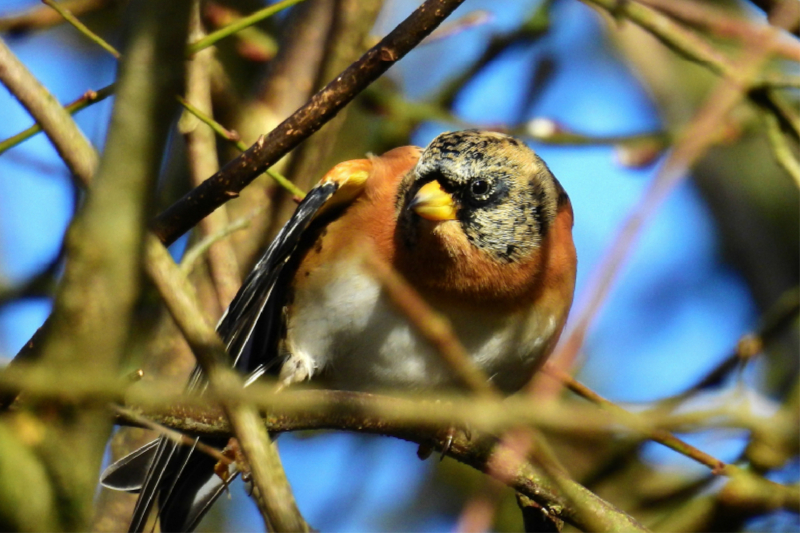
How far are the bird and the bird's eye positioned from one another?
0.04 ft

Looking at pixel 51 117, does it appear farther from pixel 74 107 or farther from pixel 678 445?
pixel 678 445

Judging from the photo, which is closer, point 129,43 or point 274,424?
point 129,43

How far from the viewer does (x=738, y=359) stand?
185 inches

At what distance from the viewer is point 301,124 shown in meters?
3.09

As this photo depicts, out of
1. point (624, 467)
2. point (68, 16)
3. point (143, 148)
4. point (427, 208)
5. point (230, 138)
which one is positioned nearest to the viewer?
point (143, 148)

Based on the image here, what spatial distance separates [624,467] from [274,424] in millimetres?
2585

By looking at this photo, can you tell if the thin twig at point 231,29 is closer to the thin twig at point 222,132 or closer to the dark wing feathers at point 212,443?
the thin twig at point 222,132

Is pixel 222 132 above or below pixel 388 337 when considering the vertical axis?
above

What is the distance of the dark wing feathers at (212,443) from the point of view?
4.16 m

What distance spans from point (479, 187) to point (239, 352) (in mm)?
1484

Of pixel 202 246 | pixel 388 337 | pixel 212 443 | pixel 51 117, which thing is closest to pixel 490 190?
pixel 388 337

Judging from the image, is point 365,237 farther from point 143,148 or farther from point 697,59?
point 143,148

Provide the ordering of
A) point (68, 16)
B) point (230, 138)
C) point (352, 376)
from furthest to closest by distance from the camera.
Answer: point (352, 376)
point (230, 138)
point (68, 16)

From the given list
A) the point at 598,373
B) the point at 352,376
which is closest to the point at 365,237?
the point at 352,376
